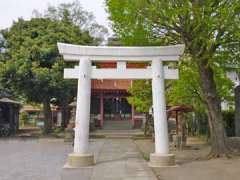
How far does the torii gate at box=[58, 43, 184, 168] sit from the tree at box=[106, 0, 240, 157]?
38.6 inches

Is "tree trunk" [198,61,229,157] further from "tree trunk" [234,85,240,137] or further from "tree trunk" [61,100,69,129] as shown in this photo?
"tree trunk" [61,100,69,129]

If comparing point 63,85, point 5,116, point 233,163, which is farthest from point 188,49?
point 5,116

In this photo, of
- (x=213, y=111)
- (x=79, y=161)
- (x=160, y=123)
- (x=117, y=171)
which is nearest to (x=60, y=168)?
(x=79, y=161)

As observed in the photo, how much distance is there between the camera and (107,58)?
52.6 feet

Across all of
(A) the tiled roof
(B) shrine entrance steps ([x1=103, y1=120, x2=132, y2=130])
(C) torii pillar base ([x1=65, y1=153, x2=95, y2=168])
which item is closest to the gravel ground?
(C) torii pillar base ([x1=65, y1=153, x2=95, y2=168])

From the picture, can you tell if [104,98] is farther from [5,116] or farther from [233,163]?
[233,163]

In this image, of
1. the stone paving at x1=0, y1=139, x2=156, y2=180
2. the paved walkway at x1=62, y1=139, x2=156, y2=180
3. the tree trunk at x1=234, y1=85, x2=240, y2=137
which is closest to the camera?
the paved walkway at x1=62, y1=139, x2=156, y2=180

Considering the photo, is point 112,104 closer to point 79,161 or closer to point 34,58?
point 34,58

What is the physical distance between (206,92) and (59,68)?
52.7 ft

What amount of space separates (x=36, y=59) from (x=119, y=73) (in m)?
16.8

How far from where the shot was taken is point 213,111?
1711 centimetres

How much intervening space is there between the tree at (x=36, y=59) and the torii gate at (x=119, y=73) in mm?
14683

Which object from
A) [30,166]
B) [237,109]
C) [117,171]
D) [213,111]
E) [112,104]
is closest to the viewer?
[117,171]

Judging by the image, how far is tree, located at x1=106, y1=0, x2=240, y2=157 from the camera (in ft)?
48.4
